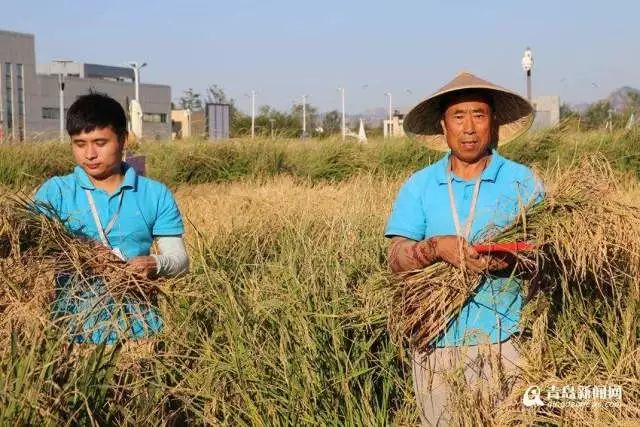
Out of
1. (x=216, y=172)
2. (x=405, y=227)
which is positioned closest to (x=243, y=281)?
(x=405, y=227)

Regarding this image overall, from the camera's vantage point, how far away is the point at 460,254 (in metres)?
2.36

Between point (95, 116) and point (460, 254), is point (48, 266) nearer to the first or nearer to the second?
point (95, 116)

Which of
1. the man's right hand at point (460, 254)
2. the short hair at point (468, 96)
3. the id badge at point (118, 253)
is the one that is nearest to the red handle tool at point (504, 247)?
the man's right hand at point (460, 254)

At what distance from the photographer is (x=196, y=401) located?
2855 millimetres

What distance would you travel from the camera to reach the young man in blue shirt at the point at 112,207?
264 centimetres

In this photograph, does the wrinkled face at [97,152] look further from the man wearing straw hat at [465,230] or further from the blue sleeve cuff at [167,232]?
the man wearing straw hat at [465,230]

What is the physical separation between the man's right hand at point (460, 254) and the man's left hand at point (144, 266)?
2.67 ft

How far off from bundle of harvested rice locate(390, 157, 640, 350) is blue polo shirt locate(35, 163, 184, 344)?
2.43 ft

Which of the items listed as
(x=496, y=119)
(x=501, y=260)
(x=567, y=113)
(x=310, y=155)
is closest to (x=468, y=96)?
(x=496, y=119)

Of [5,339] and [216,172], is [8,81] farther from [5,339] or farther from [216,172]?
[5,339]

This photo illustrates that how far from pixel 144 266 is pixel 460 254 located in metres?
0.88

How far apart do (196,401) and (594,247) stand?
4.15ft

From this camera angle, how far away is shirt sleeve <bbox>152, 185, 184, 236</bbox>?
2.83 m

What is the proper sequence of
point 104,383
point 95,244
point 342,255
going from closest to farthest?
1. point 104,383
2. point 95,244
3. point 342,255
